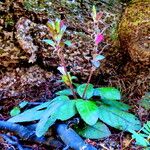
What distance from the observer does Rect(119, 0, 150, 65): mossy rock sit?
241 centimetres

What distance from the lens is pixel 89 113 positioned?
6.52 ft

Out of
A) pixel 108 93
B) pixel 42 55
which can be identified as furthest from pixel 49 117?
pixel 42 55

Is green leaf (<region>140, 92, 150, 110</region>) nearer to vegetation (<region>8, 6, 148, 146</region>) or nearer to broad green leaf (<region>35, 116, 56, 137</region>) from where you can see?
vegetation (<region>8, 6, 148, 146</region>)

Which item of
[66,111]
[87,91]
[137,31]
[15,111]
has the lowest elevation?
[15,111]

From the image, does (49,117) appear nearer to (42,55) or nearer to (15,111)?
(15,111)

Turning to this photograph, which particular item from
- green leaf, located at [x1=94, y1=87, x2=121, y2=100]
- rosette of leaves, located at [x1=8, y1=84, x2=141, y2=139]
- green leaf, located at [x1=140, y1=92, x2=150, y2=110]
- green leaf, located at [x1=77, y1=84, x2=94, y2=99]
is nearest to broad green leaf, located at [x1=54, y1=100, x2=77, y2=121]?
rosette of leaves, located at [x1=8, y1=84, x2=141, y2=139]

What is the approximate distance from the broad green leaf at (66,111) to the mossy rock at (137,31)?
761mm

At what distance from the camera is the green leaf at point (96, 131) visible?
77.5 inches

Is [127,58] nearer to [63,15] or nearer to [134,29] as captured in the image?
[134,29]

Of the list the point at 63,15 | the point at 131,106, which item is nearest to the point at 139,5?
the point at 63,15

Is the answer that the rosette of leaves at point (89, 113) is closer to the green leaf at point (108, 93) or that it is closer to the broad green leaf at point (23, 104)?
the green leaf at point (108, 93)

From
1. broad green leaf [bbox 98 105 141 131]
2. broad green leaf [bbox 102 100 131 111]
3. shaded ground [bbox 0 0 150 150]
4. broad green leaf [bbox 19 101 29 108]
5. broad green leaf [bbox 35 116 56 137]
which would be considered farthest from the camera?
shaded ground [bbox 0 0 150 150]

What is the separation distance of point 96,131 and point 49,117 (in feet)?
1.11

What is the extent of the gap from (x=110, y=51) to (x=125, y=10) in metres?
0.43
